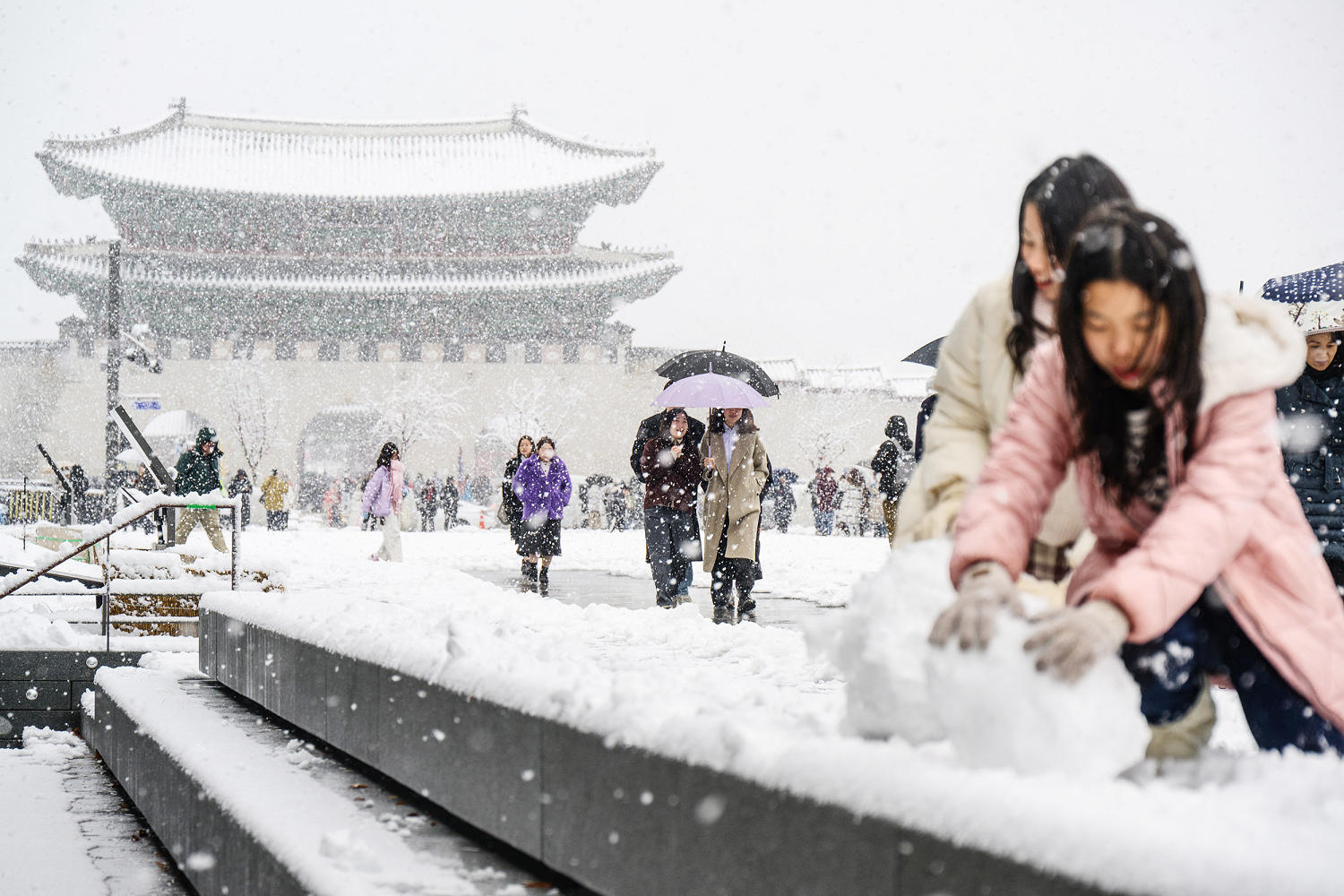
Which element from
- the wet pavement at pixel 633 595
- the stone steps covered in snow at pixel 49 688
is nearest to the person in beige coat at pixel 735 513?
the wet pavement at pixel 633 595

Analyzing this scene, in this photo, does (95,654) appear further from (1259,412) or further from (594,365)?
(594,365)

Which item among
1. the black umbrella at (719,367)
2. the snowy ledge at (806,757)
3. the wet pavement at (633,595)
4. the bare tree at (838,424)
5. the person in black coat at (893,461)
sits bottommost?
the wet pavement at (633,595)

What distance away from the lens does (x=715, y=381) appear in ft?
30.1

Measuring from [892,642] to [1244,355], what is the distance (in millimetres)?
554

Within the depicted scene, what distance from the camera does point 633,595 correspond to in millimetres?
9289

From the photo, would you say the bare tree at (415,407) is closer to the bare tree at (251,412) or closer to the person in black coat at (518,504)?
the bare tree at (251,412)

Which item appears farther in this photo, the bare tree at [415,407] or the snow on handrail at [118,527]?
the bare tree at [415,407]

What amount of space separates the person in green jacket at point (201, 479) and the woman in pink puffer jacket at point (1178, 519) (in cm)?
1175

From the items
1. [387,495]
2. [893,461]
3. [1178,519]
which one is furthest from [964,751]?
[387,495]

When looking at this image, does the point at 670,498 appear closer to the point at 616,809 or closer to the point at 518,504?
the point at 518,504

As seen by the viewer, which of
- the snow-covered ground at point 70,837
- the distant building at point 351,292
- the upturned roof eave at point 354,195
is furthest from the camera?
the distant building at point 351,292

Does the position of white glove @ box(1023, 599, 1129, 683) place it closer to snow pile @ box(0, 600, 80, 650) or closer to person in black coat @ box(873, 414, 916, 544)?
snow pile @ box(0, 600, 80, 650)

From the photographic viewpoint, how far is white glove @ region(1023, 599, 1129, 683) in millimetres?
1376

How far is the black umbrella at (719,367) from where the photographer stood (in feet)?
30.8
